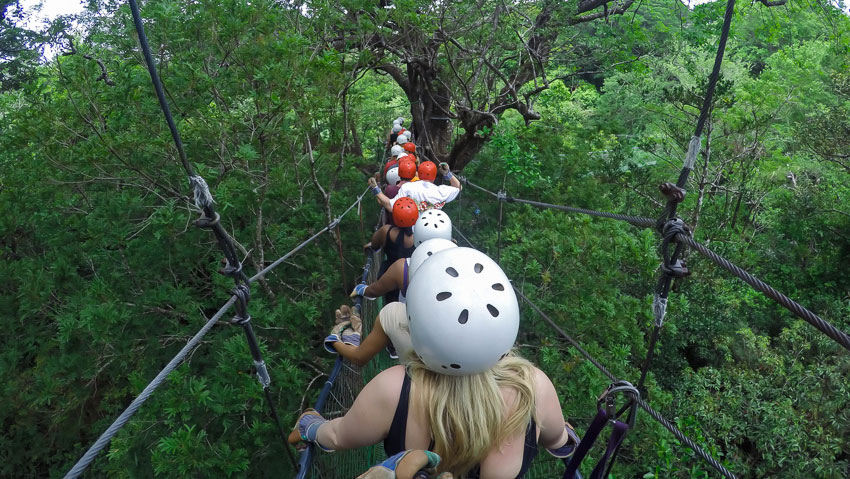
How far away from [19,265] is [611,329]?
513cm

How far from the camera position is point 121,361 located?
327 cm

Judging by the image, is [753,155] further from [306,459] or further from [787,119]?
[306,459]

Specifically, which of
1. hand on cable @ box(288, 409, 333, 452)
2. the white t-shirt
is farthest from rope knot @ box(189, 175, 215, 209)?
the white t-shirt

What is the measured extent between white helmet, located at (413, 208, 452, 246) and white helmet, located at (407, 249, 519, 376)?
1.45m

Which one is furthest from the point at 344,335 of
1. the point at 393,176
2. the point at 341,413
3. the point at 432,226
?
the point at 393,176

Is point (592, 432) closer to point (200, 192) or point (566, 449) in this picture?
point (566, 449)

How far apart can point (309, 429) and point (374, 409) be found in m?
0.35

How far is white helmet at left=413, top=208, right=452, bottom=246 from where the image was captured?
2791 millimetres

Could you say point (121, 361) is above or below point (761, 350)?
above

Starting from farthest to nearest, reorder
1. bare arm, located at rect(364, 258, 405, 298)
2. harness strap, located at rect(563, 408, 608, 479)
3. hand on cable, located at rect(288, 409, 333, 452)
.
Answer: bare arm, located at rect(364, 258, 405, 298) → hand on cable, located at rect(288, 409, 333, 452) → harness strap, located at rect(563, 408, 608, 479)

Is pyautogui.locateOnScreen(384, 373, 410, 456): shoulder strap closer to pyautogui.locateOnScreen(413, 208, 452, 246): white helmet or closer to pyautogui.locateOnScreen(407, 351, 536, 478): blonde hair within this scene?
pyautogui.locateOnScreen(407, 351, 536, 478): blonde hair

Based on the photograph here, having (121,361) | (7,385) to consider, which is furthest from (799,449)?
(7,385)

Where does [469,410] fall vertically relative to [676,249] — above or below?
below

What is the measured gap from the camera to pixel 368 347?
1.77 meters
